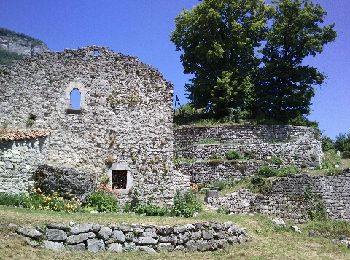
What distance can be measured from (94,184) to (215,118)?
589 inches

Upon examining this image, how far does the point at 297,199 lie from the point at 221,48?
13305 millimetres

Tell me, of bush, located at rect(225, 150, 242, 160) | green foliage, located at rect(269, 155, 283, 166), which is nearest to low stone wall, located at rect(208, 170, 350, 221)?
green foliage, located at rect(269, 155, 283, 166)

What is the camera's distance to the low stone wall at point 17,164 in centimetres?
1747

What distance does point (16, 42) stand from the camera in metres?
64.1

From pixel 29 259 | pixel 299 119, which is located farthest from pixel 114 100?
pixel 299 119

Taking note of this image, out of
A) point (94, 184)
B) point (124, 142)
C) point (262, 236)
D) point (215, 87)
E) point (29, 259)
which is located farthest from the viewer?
point (215, 87)

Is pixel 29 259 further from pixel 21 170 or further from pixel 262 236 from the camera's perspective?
pixel 262 236

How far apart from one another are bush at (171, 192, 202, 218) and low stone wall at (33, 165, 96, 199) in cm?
357

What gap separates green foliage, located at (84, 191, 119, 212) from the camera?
17953 mm

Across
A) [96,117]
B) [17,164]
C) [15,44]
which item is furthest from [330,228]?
[15,44]

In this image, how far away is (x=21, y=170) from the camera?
18.1m

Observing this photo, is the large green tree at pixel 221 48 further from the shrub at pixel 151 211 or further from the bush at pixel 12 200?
the bush at pixel 12 200

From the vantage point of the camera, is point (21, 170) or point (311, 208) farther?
point (311, 208)

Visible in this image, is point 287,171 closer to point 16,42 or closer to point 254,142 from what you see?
point 254,142
